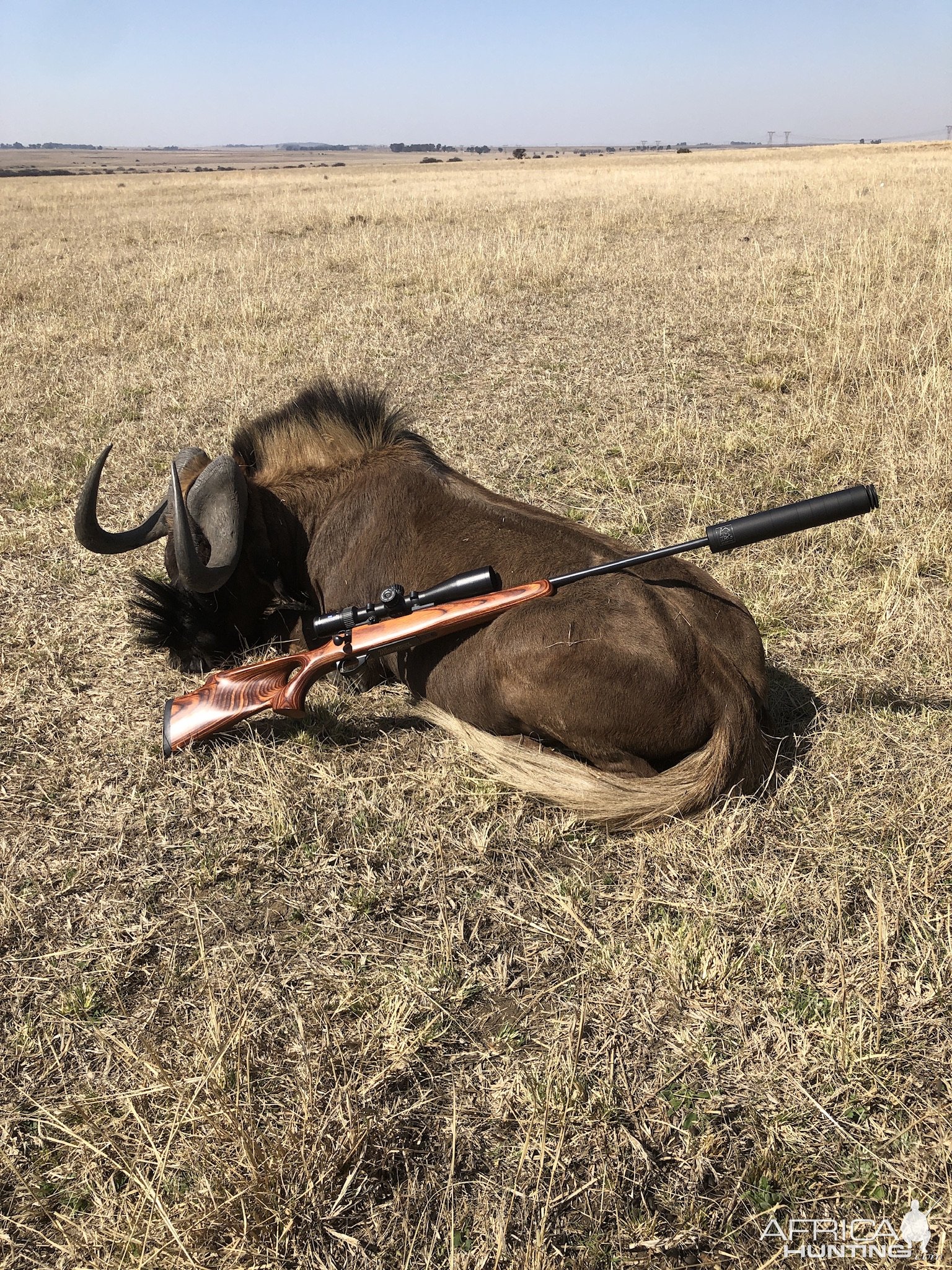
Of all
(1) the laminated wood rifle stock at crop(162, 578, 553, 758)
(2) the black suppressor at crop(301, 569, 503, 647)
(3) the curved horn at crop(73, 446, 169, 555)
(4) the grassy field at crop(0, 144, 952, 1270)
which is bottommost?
(4) the grassy field at crop(0, 144, 952, 1270)

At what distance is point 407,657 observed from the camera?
13.0 feet

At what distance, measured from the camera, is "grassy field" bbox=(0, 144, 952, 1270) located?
6.89 feet

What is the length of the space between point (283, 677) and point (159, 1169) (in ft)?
6.66

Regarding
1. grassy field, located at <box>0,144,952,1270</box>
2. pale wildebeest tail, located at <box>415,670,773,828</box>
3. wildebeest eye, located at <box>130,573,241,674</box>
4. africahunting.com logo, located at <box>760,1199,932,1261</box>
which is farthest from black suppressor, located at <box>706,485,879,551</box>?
wildebeest eye, located at <box>130,573,241,674</box>

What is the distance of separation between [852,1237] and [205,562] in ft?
11.2

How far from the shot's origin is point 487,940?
2.90 m

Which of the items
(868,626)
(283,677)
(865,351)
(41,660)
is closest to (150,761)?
(283,677)

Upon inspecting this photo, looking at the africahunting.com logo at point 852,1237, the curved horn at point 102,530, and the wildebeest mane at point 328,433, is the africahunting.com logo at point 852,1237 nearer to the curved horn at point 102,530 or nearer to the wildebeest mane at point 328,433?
the wildebeest mane at point 328,433

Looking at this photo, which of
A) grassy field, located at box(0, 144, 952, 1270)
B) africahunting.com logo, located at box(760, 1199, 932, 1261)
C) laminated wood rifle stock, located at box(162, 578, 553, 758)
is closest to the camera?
africahunting.com logo, located at box(760, 1199, 932, 1261)

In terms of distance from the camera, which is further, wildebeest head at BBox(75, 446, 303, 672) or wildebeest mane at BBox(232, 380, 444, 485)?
wildebeest mane at BBox(232, 380, 444, 485)

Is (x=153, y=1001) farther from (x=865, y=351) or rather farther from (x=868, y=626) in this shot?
(x=865, y=351)

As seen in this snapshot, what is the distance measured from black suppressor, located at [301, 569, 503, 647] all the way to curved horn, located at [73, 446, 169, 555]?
1133 mm

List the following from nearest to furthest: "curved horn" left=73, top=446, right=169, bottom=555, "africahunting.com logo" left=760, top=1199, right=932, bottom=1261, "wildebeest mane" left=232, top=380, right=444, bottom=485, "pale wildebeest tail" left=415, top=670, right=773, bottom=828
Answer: "africahunting.com logo" left=760, top=1199, right=932, bottom=1261 → "pale wildebeest tail" left=415, top=670, right=773, bottom=828 → "curved horn" left=73, top=446, right=169, bottom=555 → "wildebeest mane" left=232, top=380, right=444, bottom=485

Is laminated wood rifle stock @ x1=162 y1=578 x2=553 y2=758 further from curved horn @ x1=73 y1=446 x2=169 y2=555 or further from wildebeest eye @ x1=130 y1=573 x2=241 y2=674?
curved horn @ x1=73 y1=446 x2=169 y2=555
